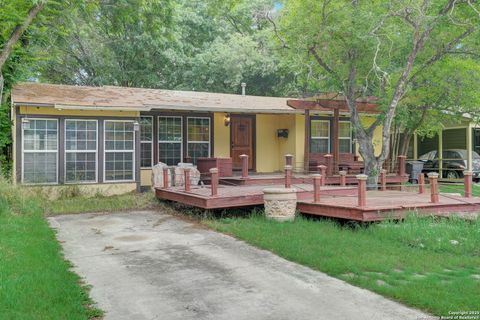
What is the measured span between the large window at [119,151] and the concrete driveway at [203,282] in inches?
172

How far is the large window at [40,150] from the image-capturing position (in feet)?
37.3

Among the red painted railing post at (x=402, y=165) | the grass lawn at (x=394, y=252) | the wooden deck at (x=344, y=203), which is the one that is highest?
the red painted railing post at (x=402, y=165)

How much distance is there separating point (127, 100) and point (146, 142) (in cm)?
144

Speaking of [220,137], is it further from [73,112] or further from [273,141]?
[73,112]

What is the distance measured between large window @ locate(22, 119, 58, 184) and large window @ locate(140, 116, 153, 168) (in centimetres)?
258

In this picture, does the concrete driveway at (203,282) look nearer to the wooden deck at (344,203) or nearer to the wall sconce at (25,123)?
the wooden deck at (344,203)

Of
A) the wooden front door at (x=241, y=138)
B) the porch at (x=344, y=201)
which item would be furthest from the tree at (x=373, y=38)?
the wooden front door at (x=241, y=138)

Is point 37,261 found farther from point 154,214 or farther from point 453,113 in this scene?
point 453,113

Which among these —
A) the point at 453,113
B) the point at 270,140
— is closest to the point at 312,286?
the point at 270,140

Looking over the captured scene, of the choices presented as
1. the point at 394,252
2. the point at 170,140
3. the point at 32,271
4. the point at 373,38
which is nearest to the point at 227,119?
the point at 170,140

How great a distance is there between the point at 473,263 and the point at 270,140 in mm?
10467

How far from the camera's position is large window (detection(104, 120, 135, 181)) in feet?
40.1

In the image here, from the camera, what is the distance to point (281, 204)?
27.8ft

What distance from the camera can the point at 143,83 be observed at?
22969mm
